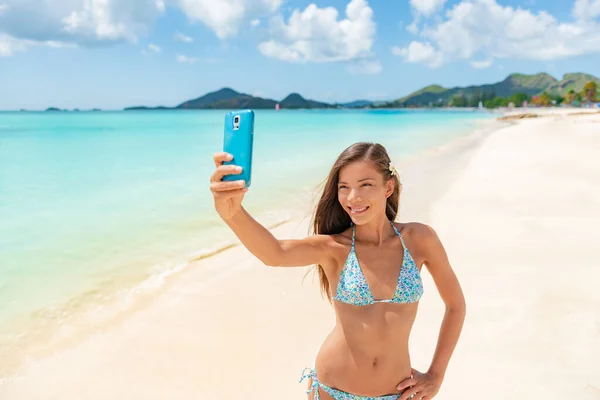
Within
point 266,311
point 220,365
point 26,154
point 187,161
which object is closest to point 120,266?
point 266,311

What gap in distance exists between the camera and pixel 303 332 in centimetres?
465

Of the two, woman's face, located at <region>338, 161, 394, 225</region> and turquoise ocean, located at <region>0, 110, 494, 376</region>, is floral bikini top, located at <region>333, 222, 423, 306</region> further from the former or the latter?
turquoise ocean, located at <region>0, 110, 494, 376</region>

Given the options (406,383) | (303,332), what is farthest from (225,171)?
(303,332)

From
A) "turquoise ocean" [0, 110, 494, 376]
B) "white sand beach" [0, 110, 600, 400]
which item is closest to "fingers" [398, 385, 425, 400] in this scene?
"white sand beach" [0, 110, 600, 400]

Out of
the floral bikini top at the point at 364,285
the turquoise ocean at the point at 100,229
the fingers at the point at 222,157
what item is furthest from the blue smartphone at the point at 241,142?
the turquoise ocean at the point at 100,229

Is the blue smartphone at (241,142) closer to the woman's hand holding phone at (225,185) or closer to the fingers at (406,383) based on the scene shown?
Result: the woman's hand holding phone at (225,185)

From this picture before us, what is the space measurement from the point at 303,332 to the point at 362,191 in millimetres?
2908

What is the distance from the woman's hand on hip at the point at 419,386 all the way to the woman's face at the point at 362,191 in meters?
0.75

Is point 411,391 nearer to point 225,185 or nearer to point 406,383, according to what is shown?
point 406,383

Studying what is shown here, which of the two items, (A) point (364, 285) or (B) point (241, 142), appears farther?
(A) point (364, 285)

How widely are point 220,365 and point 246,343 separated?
0.41m

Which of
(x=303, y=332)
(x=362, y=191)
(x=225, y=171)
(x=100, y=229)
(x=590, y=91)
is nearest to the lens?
(x=225, y=171)

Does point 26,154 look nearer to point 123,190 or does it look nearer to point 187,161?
point 187,161

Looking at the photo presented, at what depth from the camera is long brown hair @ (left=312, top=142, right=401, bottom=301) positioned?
6.86ft
